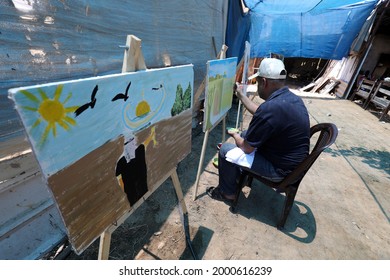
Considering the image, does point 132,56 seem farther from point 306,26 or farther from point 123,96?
point 306,26

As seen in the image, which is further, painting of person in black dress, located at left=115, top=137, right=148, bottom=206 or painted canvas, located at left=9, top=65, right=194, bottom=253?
painting of person in black dress, located at left=115, top=137, right=148, bottom=206

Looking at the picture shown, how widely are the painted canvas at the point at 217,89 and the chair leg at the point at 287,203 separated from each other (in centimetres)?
109

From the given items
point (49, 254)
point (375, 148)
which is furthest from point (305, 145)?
point (375, 148)

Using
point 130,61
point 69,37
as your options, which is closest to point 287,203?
point 130,61

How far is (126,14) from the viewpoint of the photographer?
76.3 inches

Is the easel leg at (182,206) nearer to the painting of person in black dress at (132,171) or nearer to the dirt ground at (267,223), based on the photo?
the dirt ground at (267,223)

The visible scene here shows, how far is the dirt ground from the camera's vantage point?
1993mm

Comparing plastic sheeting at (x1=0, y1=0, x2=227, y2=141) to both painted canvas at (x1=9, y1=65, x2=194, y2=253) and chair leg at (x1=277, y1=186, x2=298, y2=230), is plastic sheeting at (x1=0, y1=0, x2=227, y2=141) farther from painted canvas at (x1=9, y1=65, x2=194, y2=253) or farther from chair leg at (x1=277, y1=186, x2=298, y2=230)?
chair leg at (x1=277, y1=186, x2=298, y2=230)

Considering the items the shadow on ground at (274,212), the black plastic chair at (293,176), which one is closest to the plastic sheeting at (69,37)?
the black plastic chair at (293,176)

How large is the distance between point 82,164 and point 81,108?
28 cm

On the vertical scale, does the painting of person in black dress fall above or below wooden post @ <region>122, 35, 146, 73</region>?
below

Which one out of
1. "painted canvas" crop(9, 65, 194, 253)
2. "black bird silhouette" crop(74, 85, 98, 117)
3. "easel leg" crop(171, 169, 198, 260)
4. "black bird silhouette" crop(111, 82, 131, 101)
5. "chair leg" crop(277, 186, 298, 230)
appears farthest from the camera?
"chair leg" crop(277, 186, 298, 230)

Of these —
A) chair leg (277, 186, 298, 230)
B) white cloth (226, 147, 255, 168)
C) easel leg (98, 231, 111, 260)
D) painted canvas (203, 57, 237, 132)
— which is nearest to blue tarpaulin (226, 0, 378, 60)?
painted canvas (203, 57, 237, 132)

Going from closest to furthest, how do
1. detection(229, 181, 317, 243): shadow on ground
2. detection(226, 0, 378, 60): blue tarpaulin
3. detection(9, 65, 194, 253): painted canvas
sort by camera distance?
1. detection(9, 65, 194, 253): painted canvas
2. detection(229, 181, 317, 243): shadow on ground
3. detection(226, 0, 378, 60): blue tarpaulin
